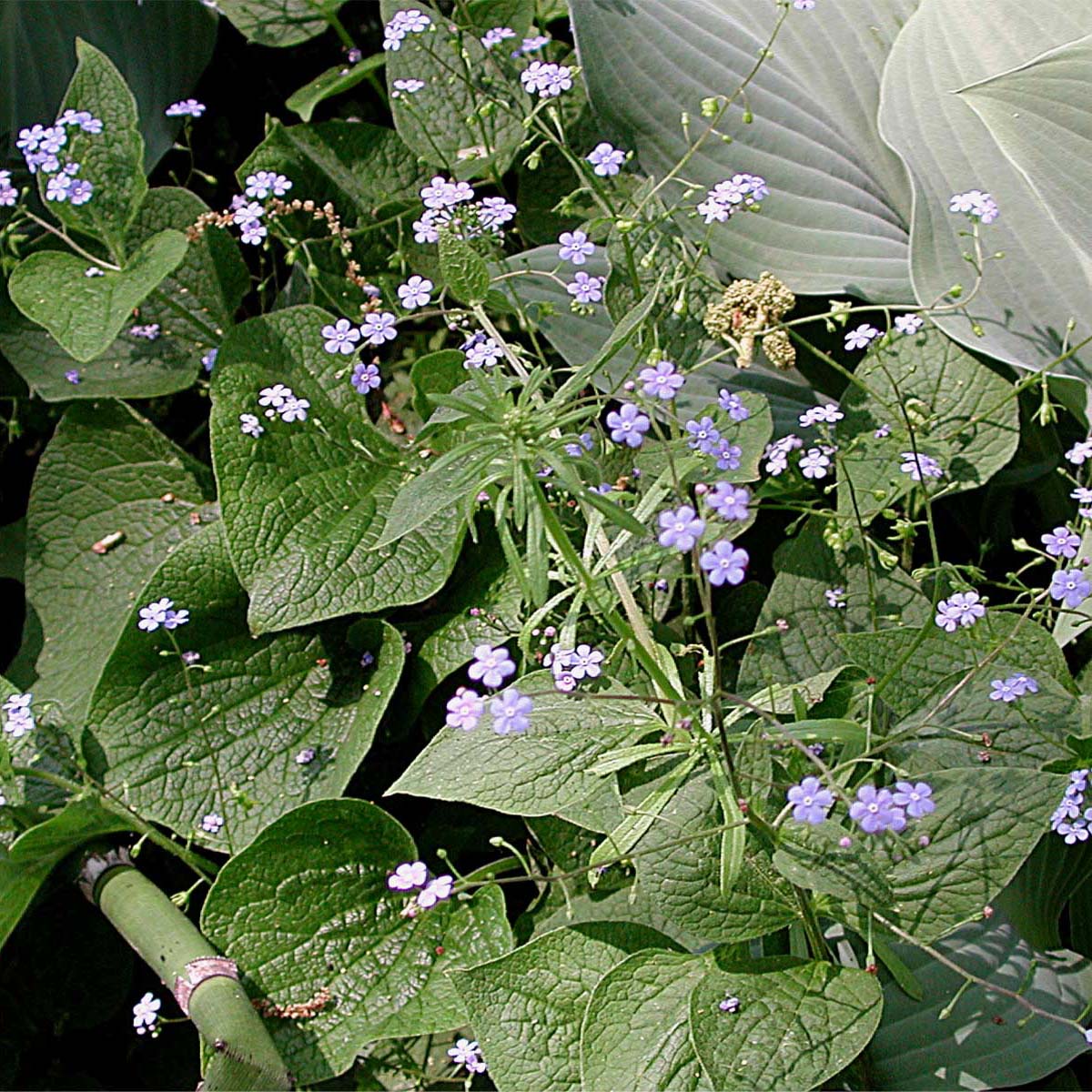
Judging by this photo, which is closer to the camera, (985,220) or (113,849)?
(985,220)

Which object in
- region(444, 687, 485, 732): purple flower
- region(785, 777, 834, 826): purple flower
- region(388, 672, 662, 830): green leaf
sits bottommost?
region(388, 672, 662, 830): green leaf

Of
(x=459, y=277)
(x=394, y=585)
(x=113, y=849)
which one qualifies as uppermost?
(x=459, y=277)

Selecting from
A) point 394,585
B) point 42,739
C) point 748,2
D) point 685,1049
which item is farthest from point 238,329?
point 685,1049

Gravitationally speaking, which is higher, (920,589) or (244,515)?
(244,515)

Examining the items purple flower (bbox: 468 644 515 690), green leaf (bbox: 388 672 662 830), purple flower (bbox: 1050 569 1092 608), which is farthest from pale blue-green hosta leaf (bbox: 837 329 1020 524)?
purple flower (bbox: 468 644 515 690)

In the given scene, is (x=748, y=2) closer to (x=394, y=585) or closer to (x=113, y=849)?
(x=394, y=585)

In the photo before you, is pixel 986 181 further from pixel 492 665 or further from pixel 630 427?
pixel 492 665

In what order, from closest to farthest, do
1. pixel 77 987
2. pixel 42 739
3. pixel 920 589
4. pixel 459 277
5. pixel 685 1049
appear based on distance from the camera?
pixel 685 1049, pixel 459 277, pixel 920 589, pixel 42 739, pixel 77 987

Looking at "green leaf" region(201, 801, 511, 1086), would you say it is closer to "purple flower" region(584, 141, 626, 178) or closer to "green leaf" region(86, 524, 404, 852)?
"green leaf" region(86, 524, 404, 852)

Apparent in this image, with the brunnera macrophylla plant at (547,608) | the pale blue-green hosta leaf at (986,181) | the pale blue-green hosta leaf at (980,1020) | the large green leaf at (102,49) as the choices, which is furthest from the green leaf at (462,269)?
the large green leaf at (102,49)
